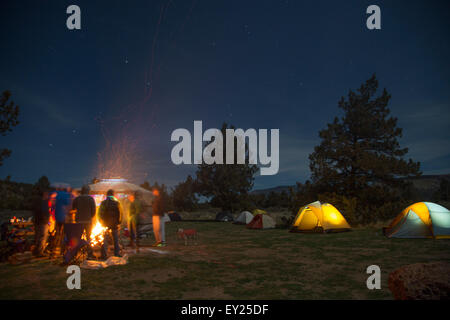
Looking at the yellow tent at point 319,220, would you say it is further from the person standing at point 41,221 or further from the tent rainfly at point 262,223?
the person standing at point 41,221

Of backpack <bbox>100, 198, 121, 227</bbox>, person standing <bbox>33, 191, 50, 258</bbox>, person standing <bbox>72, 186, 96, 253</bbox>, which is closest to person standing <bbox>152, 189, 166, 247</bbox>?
backpack <bbox>100, 198, 121, 227</bbox>

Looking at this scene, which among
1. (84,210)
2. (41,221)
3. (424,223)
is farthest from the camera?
(424,223)

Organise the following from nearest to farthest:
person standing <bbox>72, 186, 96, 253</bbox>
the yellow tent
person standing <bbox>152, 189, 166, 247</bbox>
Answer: person standing <bbox>72, 186, 96, 253</bbox> < person standing <bbox>152, 189, 166, 247</bbox> < the yellow tent

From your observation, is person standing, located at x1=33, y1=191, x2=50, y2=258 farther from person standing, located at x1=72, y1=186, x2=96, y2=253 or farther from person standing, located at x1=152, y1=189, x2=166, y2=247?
person standing, located at x1=152, y1=189, x2=166, y2=247

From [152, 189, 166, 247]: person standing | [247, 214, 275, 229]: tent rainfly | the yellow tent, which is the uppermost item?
[152, 189, 166, 247]: person standing

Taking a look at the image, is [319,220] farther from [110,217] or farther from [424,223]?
[110,217]

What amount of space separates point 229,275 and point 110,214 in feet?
13.4

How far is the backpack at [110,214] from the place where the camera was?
28.2 ft

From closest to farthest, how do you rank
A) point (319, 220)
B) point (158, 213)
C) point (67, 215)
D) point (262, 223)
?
point (67, 215), point (158, 213), point (319, 220), point (262, 223)

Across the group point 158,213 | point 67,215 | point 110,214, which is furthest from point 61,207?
point 158,213

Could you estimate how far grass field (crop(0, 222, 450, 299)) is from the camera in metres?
5.54

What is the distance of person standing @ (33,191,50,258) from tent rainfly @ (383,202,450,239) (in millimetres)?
14543

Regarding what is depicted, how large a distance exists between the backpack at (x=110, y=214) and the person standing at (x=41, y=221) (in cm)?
194

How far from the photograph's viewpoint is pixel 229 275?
706 centimetres
